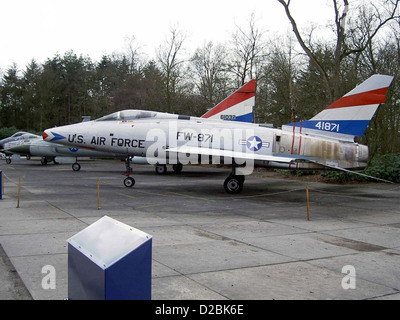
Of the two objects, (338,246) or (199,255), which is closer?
(199,255)

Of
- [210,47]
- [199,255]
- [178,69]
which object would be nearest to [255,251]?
[199,255]

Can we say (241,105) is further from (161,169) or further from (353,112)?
(161,169)

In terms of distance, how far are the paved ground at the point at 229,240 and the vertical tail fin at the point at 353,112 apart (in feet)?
7.60

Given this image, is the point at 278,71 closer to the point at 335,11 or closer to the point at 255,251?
the point at 335,11

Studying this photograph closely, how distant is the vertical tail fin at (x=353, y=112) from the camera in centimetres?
1337

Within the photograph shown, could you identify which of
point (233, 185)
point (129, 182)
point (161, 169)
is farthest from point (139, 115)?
point (161, 169)

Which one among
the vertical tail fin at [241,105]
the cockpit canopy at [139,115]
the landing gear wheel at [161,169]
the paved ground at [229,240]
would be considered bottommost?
the paved ground at [229,240]

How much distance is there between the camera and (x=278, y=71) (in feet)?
90.3

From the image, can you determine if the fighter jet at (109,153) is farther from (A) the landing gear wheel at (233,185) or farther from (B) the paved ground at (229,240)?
(B) the paved ground at (229,240)

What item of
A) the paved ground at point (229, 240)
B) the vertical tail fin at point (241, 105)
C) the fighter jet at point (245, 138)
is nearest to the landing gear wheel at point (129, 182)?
the fighter jet at point (245, 138)

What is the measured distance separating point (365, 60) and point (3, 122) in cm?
5160

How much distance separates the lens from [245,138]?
1439 cm

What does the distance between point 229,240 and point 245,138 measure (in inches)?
297

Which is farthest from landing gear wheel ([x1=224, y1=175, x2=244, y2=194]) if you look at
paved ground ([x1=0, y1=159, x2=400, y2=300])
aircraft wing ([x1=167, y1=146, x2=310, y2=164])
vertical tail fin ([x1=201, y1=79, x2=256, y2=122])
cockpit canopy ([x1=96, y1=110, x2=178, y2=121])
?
vertical tail fin ([x1=201, y1=79, x2=256, y2=122])
